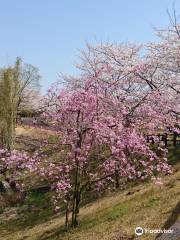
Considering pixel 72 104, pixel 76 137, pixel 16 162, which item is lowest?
pixel 16 162

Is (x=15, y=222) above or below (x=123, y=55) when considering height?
below

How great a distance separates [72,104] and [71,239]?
212 inches

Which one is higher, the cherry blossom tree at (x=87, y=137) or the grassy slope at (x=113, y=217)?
the cherry blossom tree at (x=87, y=137)

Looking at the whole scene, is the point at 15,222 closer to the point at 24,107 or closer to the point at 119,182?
the point at 119,182

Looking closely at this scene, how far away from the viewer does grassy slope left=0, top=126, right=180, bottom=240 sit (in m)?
→ 14.7

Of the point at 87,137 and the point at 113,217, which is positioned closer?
the point at 113,217

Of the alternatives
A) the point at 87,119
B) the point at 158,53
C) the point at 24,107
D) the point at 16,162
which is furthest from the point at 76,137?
the point at 24,107

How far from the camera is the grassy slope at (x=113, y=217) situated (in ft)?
48.3

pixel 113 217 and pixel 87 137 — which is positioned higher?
pixel 87 137

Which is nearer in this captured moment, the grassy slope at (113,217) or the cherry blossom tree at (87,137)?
the grassy slope at (113,217)

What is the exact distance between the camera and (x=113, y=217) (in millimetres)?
16906

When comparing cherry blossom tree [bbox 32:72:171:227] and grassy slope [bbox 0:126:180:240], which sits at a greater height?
cherry blossom tree [bbox 32:72:171:227]

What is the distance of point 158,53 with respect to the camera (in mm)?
21969

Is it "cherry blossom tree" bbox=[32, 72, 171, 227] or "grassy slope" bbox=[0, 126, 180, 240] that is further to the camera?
"cherry blossom tree" bbox=[32, 72, 171, 227]
